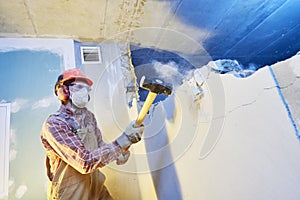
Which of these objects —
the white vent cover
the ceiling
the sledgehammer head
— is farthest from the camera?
the white vent cover

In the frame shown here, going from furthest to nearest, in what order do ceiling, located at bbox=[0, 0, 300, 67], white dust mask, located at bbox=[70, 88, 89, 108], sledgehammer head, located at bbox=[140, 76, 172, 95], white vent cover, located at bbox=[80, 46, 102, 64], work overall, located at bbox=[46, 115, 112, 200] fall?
1. white vent cover, located at bbox=[80, 46, 102, 64]
2. ceiling, located at bbox=[0, 0, 300, 67]
3. white dust mask, located at bbox=[70, 88, 89, 108]
4. work overall, located at bbox=[46, 115, 112, 200]
5. sledgehammer head, located at bbox=[140, 76, 172, 95]

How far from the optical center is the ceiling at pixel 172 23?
86.4 inches

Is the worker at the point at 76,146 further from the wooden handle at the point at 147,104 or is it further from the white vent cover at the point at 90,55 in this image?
the white vent cover at the point at 90,55

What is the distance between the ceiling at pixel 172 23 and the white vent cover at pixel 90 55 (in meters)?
0.14

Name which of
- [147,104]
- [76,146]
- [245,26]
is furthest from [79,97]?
[245,26]

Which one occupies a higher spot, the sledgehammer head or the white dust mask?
the white dust mask

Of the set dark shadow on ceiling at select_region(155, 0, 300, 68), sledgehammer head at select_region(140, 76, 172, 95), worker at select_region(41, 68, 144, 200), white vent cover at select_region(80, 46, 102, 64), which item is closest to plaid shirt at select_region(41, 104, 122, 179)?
worker at select_region(41, 68, 144, 200)

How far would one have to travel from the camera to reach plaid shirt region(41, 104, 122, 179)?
1042mm

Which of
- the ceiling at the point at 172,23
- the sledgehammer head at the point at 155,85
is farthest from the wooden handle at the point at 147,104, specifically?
the ceiling at the point at 172,23

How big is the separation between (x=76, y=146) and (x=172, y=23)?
1.92 metres

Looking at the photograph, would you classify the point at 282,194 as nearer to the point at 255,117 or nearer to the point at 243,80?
the point at 255,117

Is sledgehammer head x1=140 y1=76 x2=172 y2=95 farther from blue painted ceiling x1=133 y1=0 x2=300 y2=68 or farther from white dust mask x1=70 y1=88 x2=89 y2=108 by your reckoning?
blue painted ceiling x1=133 y1=0 x2=300 y2=68

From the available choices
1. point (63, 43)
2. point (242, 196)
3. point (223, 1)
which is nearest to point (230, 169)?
point (242, 196)

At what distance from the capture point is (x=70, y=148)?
41.3 inches
